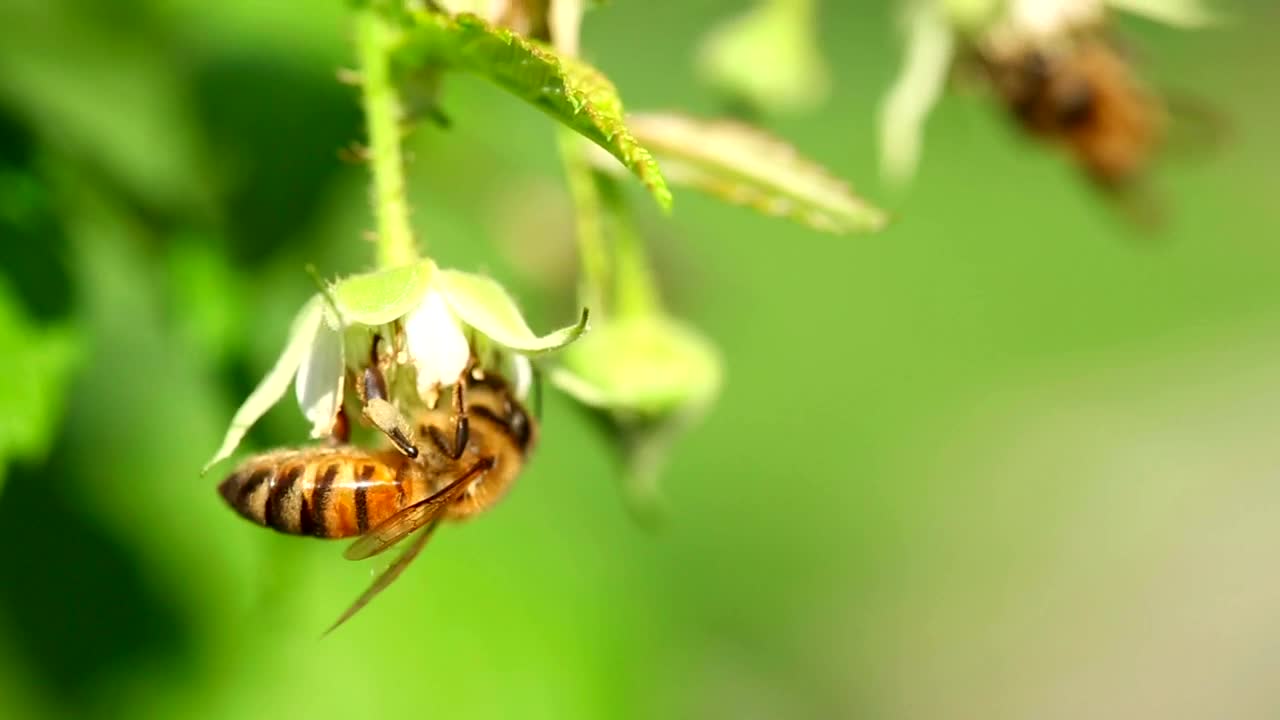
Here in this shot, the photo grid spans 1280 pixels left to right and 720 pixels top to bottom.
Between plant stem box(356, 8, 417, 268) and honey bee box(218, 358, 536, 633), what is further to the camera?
honey bee box(218, 358, 536, 633)

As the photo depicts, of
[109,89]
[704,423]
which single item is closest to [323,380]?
[109,89]

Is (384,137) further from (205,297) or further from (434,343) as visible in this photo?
(205,297)

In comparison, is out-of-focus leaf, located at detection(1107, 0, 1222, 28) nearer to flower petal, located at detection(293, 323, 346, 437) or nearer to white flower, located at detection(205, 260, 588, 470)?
white flower, located at detection(205, 260, 588, 470)

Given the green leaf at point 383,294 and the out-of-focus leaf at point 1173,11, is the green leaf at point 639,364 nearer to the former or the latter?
the green leaf at point 383,294

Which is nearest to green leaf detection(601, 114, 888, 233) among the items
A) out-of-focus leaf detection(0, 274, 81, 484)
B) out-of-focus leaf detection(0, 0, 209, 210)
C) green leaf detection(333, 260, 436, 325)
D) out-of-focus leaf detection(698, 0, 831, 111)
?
green leaf detection(333, 260, 436, 325)

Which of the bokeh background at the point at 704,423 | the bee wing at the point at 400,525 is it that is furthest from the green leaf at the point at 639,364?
the bee wing at the point at 400,525

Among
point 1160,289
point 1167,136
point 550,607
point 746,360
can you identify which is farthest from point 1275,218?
point 550,607
